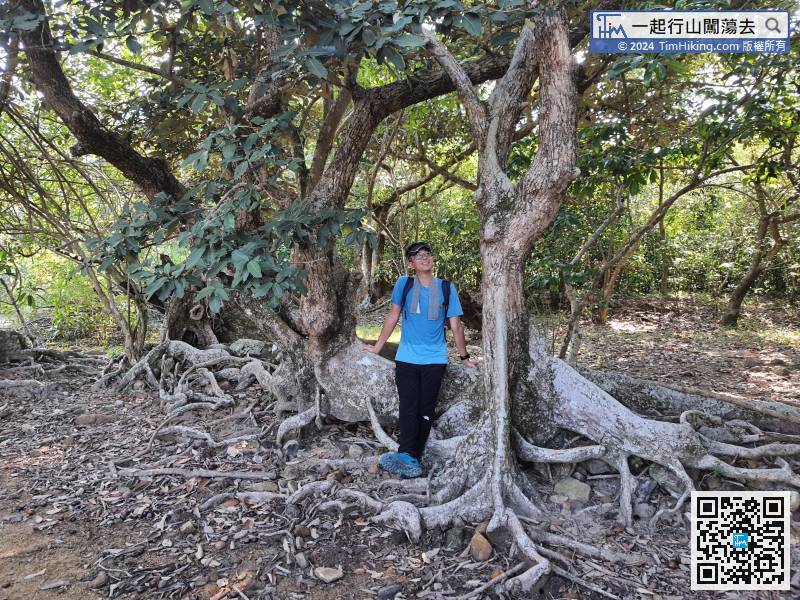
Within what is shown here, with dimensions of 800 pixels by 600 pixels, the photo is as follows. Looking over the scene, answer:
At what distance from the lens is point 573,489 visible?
366 centimetres

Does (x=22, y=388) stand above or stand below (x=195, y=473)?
above

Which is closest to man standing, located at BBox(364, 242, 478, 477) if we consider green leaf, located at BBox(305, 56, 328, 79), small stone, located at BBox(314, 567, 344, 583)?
small stone, located at BBox(314, 567, 344, 583)

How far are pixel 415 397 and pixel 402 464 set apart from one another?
1.59 feet

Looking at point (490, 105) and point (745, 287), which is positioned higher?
point (490, 105)

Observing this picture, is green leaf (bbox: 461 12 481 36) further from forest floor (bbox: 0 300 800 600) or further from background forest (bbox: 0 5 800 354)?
forest floor (bbox: 0 300 800 600)

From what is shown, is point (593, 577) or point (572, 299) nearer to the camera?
point (593, 577)

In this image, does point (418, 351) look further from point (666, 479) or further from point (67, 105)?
point (67, 105)

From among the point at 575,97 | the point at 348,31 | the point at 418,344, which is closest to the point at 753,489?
the point at 418,344

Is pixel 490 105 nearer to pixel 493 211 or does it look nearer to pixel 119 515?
pixel 493 211

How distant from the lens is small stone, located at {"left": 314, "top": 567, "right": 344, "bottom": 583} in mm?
2941

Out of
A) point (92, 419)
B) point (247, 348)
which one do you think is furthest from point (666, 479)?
point (92, 419)

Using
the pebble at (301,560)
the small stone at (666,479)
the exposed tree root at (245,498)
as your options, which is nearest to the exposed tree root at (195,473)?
the exposed tree root at (245,498)

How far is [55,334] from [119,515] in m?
8.92

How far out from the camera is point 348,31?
2.65m
